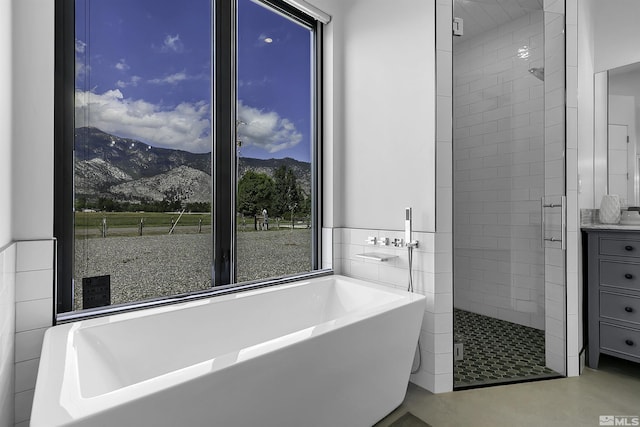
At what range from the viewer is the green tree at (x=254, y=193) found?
7.77ft

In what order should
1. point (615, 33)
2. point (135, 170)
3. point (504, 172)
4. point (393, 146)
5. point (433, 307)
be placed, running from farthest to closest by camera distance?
point (615, 33), point (504, 172), point (393, 146), point (433, 307), point (135, 170)

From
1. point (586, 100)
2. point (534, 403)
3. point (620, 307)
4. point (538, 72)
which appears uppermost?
point (538, 72)

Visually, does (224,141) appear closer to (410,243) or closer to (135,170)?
(135,170)

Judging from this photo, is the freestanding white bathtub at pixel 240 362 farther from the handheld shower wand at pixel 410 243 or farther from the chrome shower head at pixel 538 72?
the chrome shower head at pixel 538 72

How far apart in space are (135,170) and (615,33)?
385 centimetres

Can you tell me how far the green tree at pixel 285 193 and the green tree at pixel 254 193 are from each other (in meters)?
0.06

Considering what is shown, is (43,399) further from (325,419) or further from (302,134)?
A: (302,134)

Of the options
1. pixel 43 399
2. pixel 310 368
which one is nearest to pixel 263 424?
pixel 310 368

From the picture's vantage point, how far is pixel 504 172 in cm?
253

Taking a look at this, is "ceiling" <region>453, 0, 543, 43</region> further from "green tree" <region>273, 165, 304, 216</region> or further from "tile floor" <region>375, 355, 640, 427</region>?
"tile floor" <region>375, 355, 640, 427</region>

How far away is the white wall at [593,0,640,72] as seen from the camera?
275 centimetres

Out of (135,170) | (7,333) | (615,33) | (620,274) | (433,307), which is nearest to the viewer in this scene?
(7,333)

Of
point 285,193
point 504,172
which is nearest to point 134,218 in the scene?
point 285,193

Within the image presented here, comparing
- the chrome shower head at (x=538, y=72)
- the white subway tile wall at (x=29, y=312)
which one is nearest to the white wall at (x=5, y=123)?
the white subway tile wall at (x=29, y=312)
